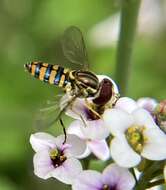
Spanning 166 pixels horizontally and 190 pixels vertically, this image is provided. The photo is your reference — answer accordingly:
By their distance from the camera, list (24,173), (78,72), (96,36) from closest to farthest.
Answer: (78,72) → (24,173) → (96,36)

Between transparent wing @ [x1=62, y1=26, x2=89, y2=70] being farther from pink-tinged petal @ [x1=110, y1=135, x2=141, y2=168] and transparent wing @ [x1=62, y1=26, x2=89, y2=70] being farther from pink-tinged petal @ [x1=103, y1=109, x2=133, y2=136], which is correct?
pink-tinged petal @ [x1=110, y1=135, x2=141, y2=168]

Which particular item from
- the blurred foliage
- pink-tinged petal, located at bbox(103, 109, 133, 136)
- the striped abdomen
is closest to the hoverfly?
the striped abdomen

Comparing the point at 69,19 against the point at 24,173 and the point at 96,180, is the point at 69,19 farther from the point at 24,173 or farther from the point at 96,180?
the point at 96,180

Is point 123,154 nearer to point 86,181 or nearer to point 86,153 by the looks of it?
point 86,181

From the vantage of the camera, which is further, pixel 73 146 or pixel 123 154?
pixel 73 146

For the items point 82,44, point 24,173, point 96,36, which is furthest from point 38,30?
point 82,44

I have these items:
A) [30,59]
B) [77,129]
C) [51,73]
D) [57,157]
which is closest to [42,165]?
[57,157]
